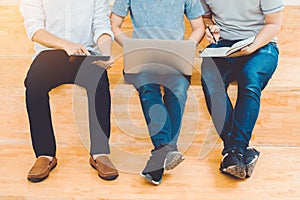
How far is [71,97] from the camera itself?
1713mm

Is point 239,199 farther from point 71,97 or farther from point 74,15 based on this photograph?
point 74,15

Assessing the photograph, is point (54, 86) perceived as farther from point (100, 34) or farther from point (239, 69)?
point (239, 69)

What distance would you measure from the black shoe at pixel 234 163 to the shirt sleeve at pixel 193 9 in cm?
52

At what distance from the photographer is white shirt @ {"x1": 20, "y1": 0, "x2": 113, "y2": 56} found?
5.27ft

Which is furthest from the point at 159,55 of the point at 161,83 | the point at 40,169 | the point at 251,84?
the point at 40,169

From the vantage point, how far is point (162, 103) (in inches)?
60.0

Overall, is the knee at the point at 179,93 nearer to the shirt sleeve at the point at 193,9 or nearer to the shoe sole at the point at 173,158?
the shoe sole at the point at 173,158

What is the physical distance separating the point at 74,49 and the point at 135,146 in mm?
416

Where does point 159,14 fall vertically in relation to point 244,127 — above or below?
above

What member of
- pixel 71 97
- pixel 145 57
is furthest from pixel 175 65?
pixel 71 97

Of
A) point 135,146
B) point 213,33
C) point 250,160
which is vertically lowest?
point 135,146

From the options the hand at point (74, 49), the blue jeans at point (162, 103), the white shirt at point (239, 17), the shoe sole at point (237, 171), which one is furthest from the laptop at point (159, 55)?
the shoe sole at point (237, 171)

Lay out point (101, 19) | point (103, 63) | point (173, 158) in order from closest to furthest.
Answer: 1. point (173, 158)
2. point (103, 63)
3. point (101, 19)

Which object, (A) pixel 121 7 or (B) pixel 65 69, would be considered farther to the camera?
(A) pixel 121 7
